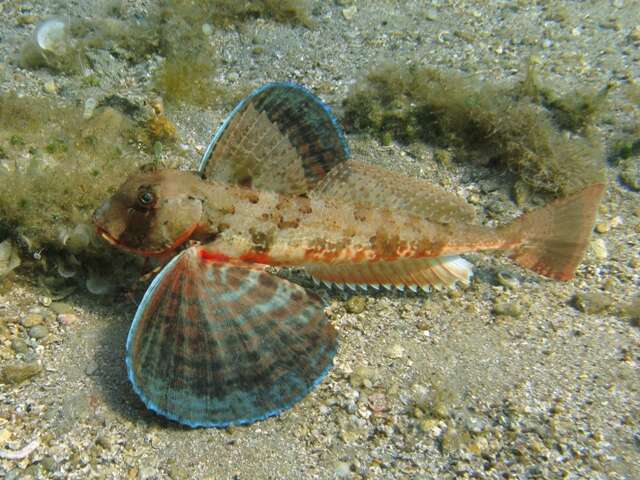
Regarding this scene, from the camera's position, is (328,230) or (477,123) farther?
(477,123)

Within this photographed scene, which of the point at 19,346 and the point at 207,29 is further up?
the point at 207,29

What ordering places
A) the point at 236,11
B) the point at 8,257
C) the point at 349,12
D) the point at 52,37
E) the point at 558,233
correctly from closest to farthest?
1. the point at 8,257
2. the point at 558,233
3. the point at 52,37
4. the point at 236,11
5. the point at 349,12

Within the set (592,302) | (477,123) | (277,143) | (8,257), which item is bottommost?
(8,257)

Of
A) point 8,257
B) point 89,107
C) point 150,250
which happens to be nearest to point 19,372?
point 8,257

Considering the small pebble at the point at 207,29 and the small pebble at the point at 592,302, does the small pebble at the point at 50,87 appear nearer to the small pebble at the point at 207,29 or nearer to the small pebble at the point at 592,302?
the small pebble at the point at 207,29

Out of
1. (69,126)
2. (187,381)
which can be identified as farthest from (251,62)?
(187,381)

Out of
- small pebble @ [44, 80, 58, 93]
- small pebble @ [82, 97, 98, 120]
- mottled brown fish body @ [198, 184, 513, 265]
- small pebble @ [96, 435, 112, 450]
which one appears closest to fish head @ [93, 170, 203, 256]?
mottled brown fish body @ [198, 184, 513, 265]

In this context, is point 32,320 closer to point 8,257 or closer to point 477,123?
point 8,257
